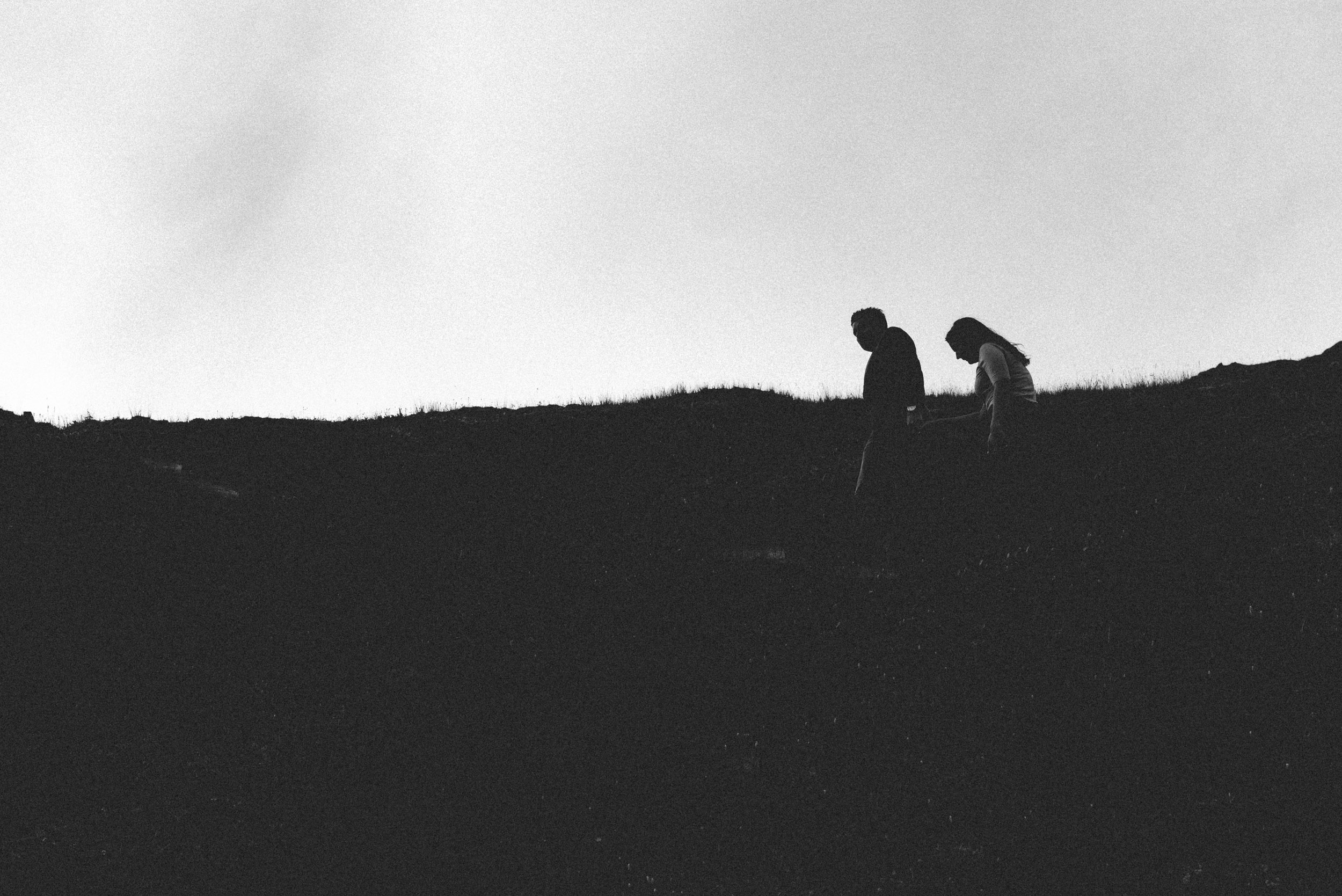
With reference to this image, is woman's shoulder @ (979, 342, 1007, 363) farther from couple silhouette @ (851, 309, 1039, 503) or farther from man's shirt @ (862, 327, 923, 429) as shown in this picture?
man's shirt @ (862, 327, 923, 429)

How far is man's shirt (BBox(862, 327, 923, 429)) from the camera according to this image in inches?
481

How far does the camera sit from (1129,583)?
12008 mm

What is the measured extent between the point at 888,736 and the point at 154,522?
9.05 metres

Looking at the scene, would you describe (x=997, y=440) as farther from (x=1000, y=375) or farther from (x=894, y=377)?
A: (x=894, y=377)

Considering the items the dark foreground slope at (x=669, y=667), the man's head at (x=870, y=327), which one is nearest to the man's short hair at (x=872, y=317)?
the man's head at (x=870, y=327)

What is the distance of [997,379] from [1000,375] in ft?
0.17

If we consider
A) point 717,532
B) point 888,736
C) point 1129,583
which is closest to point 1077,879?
point 888,736

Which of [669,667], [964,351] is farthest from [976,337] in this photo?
[669,667]

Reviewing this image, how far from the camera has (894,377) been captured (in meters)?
12.2

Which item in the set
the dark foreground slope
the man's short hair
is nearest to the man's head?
the man's short hair

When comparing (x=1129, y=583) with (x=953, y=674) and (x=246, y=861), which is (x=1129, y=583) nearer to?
(x=953, y=674)

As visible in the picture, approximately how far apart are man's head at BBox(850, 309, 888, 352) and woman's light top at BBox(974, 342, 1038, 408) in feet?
3.62

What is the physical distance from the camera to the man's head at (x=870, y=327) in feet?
40.1

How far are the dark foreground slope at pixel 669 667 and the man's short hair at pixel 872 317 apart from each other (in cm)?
279
